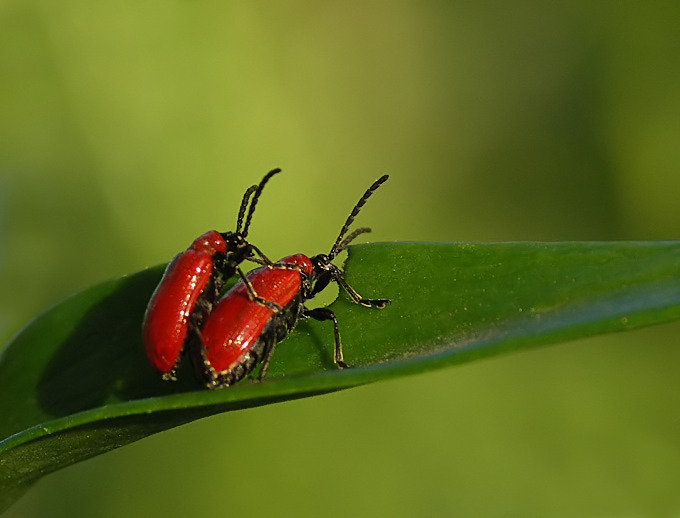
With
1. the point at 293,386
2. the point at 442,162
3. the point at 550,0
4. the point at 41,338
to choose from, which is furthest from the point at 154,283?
the point at 550,0

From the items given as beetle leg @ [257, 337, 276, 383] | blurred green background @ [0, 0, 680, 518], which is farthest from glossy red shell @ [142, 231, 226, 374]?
blurred green background @ [0, 0, 680, 518]

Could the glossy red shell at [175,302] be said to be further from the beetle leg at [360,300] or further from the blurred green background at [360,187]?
the blurred green background at [360,187]

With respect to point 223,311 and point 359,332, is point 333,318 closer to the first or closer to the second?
point 359,332

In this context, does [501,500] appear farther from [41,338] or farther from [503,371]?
[41,338]

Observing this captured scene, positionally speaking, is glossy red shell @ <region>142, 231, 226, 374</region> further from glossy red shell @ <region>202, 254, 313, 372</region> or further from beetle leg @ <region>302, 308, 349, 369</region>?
beetle leg @ <region>302, 308, 349, 369</region>

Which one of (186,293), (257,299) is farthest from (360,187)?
(186,293)
